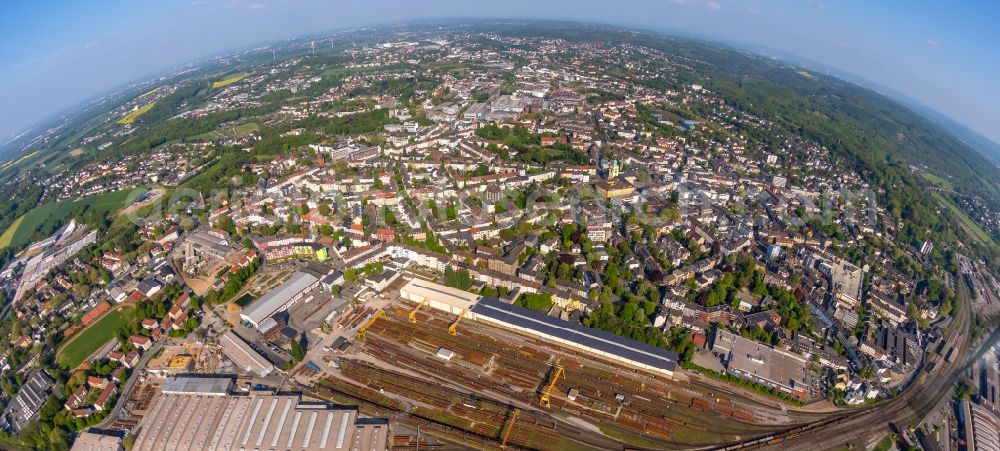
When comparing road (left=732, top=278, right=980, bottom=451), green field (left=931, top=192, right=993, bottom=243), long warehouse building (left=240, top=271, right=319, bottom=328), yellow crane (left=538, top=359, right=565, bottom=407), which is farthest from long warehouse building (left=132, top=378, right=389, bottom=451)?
green field (left=931, top=192, right=993, bottom=243)

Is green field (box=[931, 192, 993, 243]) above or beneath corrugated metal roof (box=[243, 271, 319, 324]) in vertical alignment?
above

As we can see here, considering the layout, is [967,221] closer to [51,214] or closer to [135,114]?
[51,214]

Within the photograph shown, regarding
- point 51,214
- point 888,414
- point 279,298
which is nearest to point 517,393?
point 279,298

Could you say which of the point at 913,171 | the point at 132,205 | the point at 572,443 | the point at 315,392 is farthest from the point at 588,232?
the point at 913,171

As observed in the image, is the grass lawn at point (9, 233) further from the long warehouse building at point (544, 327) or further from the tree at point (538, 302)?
the tree at point (538, 302)

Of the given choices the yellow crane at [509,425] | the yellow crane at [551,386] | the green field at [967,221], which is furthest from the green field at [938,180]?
the yellow crane at [509,425]

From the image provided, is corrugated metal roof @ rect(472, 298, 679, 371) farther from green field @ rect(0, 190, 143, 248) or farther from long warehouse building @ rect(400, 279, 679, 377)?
green field @ rect(0, 190, 143, 248)

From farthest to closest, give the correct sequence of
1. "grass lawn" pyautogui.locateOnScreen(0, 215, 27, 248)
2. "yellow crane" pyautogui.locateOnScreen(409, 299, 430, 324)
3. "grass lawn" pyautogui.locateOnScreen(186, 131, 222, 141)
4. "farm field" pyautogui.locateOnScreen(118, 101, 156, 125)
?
1. "farm field" pyautogui.locateOnScreen(118, 101, 156, 125)
2. "grass lawn" pyautogui.locateOnScreen(186, 131, 222, 141)
3. "grass lawn" pyautogui.locateOnScreen(0, 215, 27, 248)
4. "yellow crane" pyautogui.locateOnScreen(409, 299, 430, 324)
